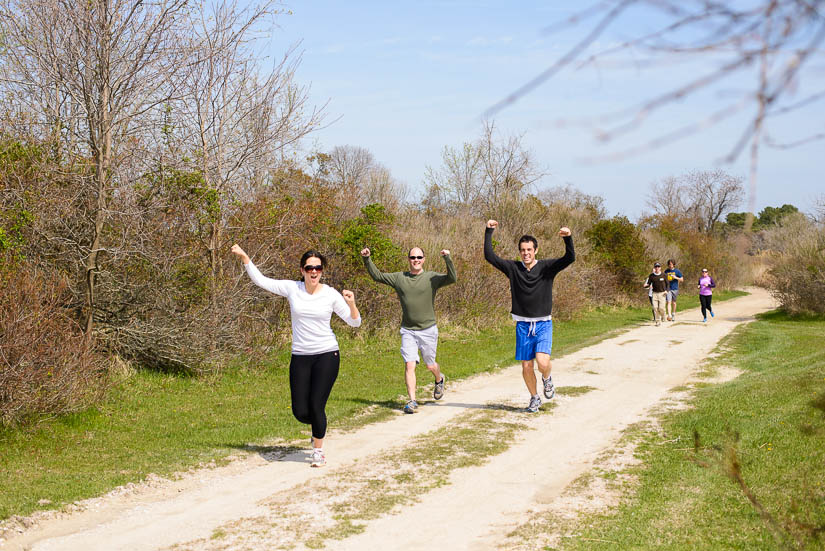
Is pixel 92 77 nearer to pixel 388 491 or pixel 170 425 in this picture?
pixel 170 425

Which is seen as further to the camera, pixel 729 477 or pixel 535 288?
pixel 535 288

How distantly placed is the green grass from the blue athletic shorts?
5.79 ft

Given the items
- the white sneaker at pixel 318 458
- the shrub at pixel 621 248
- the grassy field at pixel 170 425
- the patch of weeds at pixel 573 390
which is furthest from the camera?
the shrub at pixel 621 248

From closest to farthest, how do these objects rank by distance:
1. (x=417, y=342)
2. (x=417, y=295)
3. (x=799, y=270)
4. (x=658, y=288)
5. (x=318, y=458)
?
(x=318, y=458) → (x=417, y=295) → (x=417, y=342) → (x=658, y=288) → (x=799, y=270)

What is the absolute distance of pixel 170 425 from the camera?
387 inches

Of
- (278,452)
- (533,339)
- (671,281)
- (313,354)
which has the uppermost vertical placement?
(671,281)

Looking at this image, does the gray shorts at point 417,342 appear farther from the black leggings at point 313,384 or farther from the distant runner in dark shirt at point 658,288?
the distant runner in dark shirt at point 658,288

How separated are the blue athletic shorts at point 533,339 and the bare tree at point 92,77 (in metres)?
6.29

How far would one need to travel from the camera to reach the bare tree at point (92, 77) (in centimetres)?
1084

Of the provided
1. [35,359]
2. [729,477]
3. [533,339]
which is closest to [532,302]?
[533,339]

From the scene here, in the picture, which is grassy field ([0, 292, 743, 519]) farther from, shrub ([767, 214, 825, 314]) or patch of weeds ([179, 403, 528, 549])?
shrub ([767, 214, 825, 314])

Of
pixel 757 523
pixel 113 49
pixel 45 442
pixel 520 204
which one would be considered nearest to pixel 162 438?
pixel 45 442

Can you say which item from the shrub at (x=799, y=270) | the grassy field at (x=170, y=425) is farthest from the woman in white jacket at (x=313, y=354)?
the shrub at (x=799, y=270)

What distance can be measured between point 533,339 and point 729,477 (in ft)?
24.3
